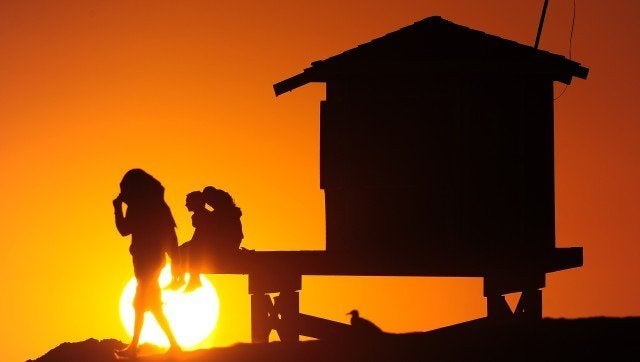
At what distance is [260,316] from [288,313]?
0.46 metres

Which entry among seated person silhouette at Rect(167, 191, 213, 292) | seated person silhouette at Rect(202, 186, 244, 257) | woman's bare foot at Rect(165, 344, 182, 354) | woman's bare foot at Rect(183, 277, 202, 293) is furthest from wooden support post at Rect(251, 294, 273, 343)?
woman's bare foot at Rect(165, 344, 182, 354)

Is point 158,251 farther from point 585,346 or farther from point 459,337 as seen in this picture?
Result: point 585,346

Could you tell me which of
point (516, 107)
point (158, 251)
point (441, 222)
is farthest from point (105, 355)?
point (516, 107)

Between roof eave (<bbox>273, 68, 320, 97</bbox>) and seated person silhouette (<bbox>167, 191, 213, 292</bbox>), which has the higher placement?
roof eave (<bbox>273, 68, 320, 97</bbox>)

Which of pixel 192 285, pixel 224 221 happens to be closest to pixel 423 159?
pixel 224 221

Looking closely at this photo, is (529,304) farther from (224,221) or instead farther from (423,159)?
Answer: (224,221)

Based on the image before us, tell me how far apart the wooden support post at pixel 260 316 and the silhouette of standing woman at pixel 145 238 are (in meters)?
4.27

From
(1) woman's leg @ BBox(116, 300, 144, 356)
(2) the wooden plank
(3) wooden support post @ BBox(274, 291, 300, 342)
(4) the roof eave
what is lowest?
(1) woman's leg @ BBox(116, 300, 144, 356)

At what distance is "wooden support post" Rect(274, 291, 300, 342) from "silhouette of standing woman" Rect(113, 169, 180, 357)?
14.3 feet

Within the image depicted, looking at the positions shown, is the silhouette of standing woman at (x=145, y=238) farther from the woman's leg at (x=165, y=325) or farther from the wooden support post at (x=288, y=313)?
the wooden support post at (x=288, y=313)

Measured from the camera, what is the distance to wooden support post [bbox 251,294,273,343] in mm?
19594

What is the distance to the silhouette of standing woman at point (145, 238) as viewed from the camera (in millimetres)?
15273

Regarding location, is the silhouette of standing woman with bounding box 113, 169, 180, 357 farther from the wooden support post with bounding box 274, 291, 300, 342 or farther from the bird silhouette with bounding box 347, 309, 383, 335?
the wooden support post with bounding box 274, 291, 300, 342

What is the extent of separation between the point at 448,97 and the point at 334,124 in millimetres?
1878
